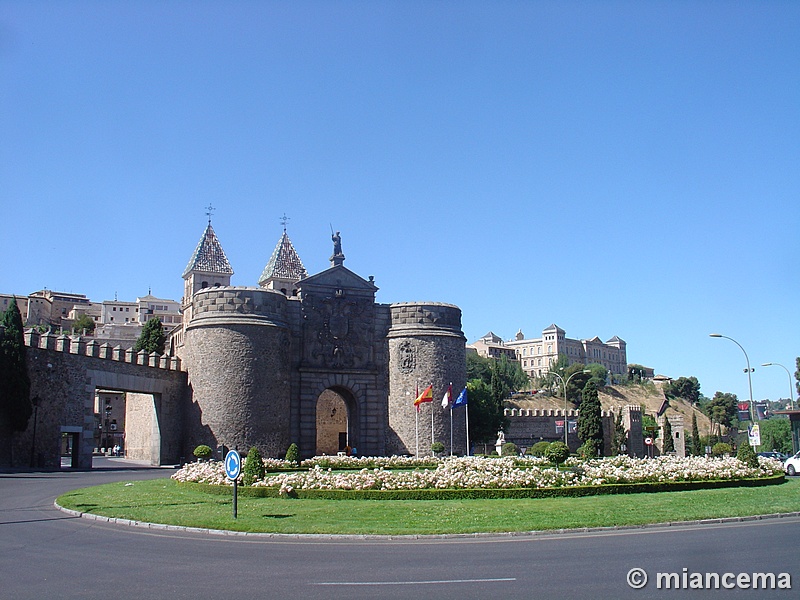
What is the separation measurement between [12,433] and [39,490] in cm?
1258

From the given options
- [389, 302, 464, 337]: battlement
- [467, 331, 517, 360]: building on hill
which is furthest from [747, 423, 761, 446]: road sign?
[467, 331, 517, 360]: building on hill

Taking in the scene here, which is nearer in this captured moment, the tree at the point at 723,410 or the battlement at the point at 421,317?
the battlement at the point at 421,317

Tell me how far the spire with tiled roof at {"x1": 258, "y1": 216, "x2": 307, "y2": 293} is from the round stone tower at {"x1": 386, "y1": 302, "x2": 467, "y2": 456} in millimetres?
24794

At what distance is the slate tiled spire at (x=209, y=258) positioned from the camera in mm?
73750

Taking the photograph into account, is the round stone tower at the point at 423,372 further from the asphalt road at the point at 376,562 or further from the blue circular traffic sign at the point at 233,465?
the asphalt road at the point at 376,562

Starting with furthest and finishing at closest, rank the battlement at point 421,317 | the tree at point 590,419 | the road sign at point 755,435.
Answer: the tree at point 590,419 → the battlement at point 421,317 → the road sign at point 755,435

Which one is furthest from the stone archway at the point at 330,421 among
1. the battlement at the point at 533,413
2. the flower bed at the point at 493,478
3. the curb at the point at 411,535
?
the curb at the point at 411,535

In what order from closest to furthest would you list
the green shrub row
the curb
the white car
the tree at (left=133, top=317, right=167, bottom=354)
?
the curb
the green shrub row
the white car
the tree at (left=133, top=317, right=167, bottom=354)

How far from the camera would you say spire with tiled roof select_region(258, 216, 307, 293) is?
7456 cm

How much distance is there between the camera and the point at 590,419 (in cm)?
6431

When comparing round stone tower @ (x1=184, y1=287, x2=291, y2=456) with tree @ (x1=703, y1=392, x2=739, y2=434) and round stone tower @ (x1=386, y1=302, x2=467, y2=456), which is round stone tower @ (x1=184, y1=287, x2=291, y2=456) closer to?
round stone tower @ (x1=386, y1=302, x2=467, y2=456)

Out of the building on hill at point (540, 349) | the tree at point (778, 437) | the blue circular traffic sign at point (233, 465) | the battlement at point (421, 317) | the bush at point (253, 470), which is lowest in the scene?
the tree at point (778, 437)

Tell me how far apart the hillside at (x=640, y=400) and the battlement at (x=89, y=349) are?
8295 centimetres

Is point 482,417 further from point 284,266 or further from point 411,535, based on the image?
point 411,535
